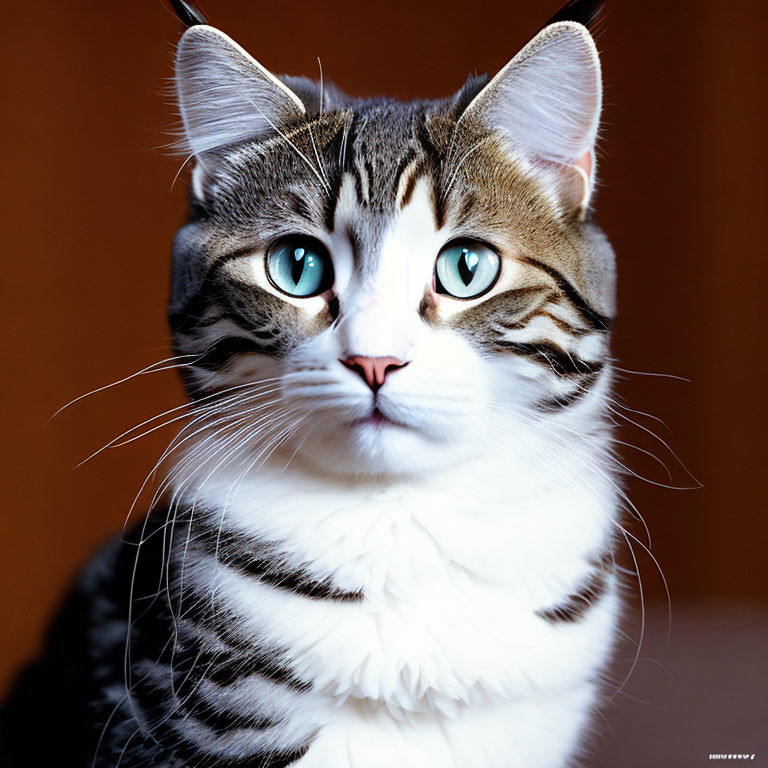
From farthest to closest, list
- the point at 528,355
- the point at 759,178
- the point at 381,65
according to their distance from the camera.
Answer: the point at 759,178, the point at 381,65, the point at 528,355

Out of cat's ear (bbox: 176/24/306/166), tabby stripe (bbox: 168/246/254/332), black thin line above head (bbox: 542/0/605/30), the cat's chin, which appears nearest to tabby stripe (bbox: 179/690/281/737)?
the cat's chin

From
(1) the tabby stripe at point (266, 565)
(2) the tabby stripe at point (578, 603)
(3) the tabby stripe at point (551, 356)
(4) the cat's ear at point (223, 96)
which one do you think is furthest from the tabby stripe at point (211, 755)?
(4) the cat's ear at point (223, 96)

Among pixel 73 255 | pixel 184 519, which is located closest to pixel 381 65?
pixel 73 255

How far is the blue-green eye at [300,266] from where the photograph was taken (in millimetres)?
616

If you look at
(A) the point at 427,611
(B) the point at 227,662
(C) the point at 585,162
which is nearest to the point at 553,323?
(C) the point at 585,162

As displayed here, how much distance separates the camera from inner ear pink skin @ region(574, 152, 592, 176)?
2.15 ft

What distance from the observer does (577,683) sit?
664mm

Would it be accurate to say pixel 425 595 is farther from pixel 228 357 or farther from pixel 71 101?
pixel 71 101

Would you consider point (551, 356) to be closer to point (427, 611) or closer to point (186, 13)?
point (427, 611)

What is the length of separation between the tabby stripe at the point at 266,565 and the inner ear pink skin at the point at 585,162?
14.9 inches

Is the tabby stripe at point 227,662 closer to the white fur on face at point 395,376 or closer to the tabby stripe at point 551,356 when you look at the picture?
the white fur on face at point 395,376

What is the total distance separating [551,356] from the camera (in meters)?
0.63

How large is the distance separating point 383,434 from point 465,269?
0.14m

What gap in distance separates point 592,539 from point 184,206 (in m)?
0.47
